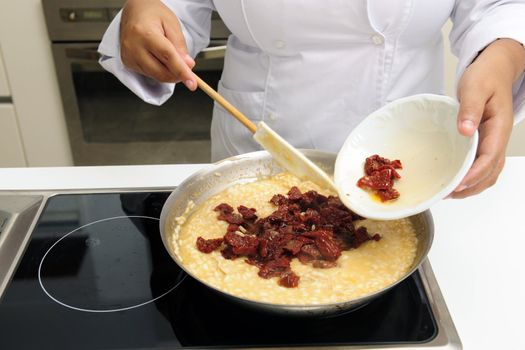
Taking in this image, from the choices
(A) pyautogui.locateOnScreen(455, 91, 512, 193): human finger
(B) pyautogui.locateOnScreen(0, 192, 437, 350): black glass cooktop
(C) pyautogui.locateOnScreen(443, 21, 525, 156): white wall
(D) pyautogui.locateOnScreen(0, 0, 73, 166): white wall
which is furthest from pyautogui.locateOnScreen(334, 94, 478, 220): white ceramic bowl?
(D) pyautogui.locateOnScreen(0, 0, 73, 166): white wall

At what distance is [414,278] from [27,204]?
66 centimetres

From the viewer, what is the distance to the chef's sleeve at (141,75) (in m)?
1.00

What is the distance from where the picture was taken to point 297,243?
2.64 ft

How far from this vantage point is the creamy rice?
729 millimetres

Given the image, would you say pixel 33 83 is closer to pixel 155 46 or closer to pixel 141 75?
pixel 141 75

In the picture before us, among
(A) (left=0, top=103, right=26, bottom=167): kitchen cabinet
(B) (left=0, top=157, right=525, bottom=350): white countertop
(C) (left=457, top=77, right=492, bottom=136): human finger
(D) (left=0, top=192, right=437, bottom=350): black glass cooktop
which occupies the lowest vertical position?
(A) (left=0, top=103, right=26, bottom=167): kitchen cabinet

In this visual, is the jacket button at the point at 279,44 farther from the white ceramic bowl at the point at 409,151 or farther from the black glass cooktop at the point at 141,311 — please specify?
the black glass cooktop at the point at 141,311

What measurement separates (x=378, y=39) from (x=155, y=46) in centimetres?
41

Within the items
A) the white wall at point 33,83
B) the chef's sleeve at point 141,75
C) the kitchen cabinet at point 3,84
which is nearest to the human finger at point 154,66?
the chef's sleeve at point 141,75

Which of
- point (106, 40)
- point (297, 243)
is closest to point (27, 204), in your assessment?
point (106, 40)

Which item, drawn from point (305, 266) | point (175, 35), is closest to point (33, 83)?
point (175, 35)

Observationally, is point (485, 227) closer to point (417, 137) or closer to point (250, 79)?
point (417, 137)

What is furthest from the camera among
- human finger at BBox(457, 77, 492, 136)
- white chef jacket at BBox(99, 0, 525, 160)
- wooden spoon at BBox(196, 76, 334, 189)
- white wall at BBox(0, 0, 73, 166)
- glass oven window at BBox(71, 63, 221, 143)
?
glass oven window at BBox(71, 63, 221, 143)

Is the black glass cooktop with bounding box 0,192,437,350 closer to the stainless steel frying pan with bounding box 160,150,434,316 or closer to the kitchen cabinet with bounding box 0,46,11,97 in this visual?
the stainless steel frying pan with bounding box 160,150,434,316
